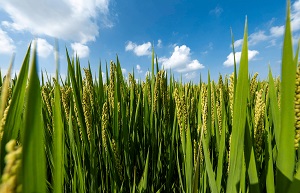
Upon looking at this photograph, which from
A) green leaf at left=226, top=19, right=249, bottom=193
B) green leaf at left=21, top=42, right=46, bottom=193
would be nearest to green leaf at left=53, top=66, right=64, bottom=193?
green leaf at left=21, top=42, right=46, bottom=193

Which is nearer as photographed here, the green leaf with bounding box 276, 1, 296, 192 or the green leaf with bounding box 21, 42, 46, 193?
the green leaf with bounding box 21, 42, 46, 193

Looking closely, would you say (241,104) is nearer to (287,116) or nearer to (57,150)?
(287,116)

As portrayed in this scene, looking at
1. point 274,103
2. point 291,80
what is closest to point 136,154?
point 274,103

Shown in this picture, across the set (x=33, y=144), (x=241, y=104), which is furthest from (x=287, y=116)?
(x=33, y=144)

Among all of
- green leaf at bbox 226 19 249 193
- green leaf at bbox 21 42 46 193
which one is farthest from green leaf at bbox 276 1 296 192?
green leaf at bbox 21 42 46 193

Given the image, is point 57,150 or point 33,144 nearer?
point 33,144

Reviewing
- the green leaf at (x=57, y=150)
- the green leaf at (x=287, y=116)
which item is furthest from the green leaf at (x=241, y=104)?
the green leaf at (x=57, y=150)

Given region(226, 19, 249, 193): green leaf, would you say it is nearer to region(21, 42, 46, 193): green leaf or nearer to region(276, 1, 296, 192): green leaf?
region(276, 1, 296, 192): green leaf

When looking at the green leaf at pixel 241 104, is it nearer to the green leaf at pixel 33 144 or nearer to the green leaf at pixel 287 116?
the green leaf at pixel 287 116

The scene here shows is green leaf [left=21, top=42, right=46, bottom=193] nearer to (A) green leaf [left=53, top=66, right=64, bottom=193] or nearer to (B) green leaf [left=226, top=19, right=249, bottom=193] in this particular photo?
(A) green leaf [left=53, top=66, right=64, bottom=193]

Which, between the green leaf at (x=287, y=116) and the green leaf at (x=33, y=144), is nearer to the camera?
the green leaf at (x=33, y=144)

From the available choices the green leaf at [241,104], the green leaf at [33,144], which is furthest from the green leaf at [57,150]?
the green leaf at [241,104]

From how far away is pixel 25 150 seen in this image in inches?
8.7

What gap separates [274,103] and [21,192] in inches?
28.6
